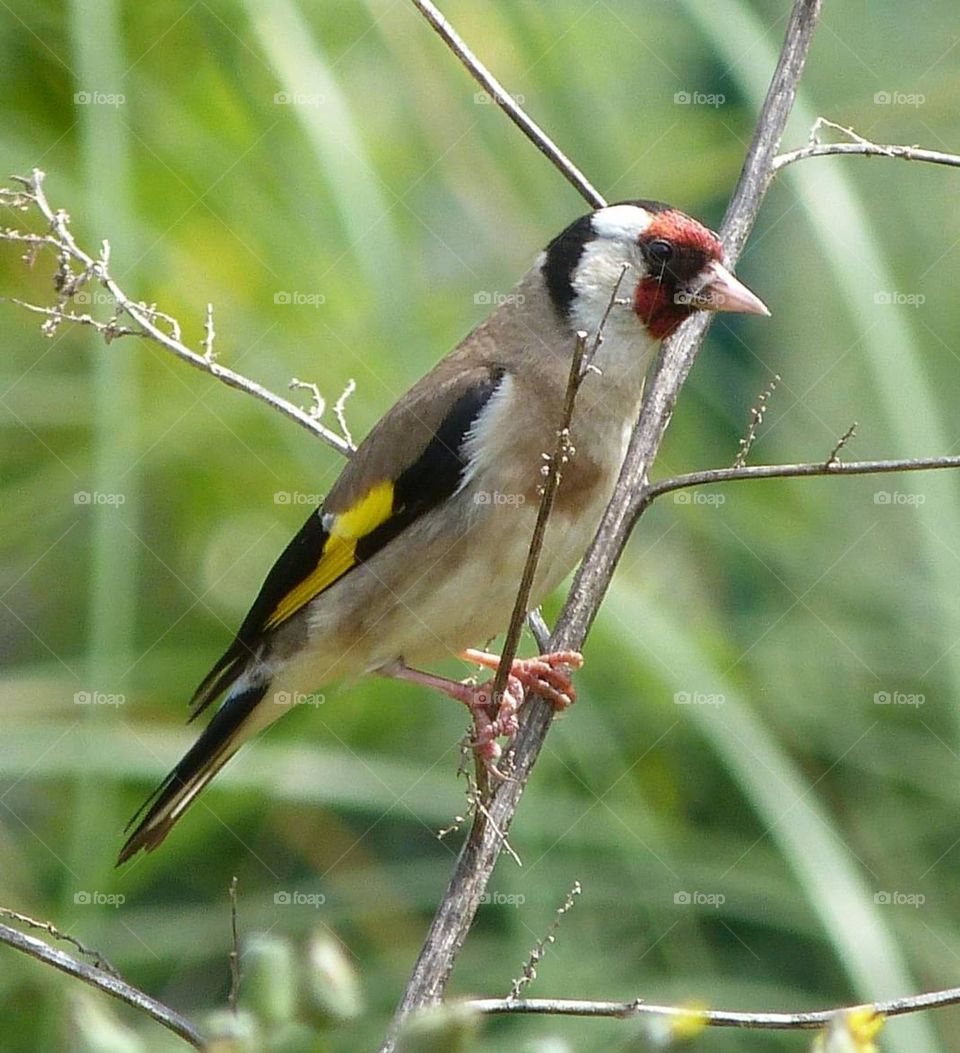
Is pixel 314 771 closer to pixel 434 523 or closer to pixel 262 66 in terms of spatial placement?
pixel 434 523

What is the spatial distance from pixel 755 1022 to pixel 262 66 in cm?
317

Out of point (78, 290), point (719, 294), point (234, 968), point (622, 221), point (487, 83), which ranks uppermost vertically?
point (622, 221)

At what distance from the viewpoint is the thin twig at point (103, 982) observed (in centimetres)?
183

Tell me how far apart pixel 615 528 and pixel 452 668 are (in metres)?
1.97

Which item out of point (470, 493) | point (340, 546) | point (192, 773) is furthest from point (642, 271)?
point (192, 773)

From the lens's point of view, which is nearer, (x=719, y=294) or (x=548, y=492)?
(x=548, y=492)

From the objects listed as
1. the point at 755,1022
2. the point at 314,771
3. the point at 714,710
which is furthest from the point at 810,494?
the point at 755,1022

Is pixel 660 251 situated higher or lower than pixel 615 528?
higher

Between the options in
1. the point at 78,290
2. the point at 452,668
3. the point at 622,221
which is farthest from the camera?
the point at 452,668

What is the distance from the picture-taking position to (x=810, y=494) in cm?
493

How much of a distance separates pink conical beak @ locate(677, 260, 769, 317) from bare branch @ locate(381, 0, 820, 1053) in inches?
1.7

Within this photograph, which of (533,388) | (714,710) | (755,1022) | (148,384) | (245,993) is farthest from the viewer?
(148,384)

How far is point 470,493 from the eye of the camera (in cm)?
319

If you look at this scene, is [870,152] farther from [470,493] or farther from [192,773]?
[192,773]
